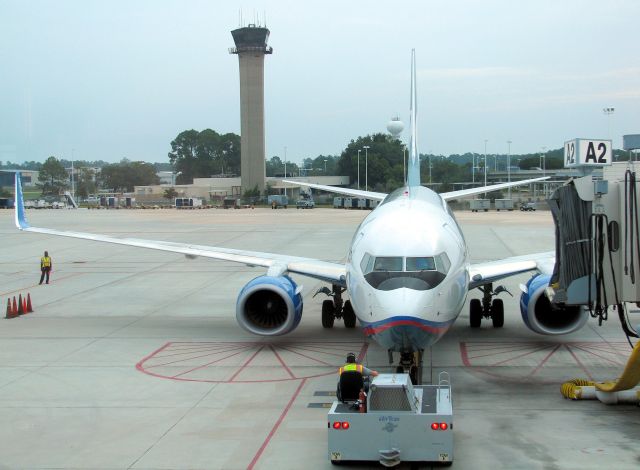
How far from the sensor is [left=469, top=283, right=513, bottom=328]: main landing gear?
22.7 m

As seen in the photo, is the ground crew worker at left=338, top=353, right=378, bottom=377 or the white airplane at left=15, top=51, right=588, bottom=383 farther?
the white airplane at left=15, top=51, right=588, bottom=383

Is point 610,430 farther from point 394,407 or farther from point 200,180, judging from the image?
point 200,180

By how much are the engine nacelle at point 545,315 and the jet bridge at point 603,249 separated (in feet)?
15.2

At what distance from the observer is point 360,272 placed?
1603 cm

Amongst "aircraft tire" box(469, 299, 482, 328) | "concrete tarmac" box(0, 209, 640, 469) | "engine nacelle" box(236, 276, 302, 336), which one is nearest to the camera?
"concrete tarmac" box(0, 209, 640, 469)

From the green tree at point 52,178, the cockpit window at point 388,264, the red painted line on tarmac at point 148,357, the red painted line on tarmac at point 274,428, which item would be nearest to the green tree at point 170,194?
the green tree at point 52,178

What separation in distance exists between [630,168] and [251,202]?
4859 inches

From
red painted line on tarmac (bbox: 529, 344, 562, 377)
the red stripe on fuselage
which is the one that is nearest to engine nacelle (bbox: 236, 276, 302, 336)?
the red stripe on fuselage

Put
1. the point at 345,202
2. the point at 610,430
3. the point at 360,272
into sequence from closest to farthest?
1. the point at 610,430
2. the point at 360,272
3. the point at 345,202

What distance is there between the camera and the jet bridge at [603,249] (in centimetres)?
1365

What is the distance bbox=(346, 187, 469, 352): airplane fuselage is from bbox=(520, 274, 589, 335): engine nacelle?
8.88 ft


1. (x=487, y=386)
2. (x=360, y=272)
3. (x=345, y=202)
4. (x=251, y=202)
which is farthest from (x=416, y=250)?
(x=251, y=202)

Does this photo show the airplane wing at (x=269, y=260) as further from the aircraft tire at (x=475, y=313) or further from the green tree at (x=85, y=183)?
the green tree at (x=85, y=183)

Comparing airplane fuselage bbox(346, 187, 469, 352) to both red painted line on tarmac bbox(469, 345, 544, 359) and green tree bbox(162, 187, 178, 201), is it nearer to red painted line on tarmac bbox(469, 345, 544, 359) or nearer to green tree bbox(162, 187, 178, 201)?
red painted line on tarmac bbox(469, 345, 544, 359)
